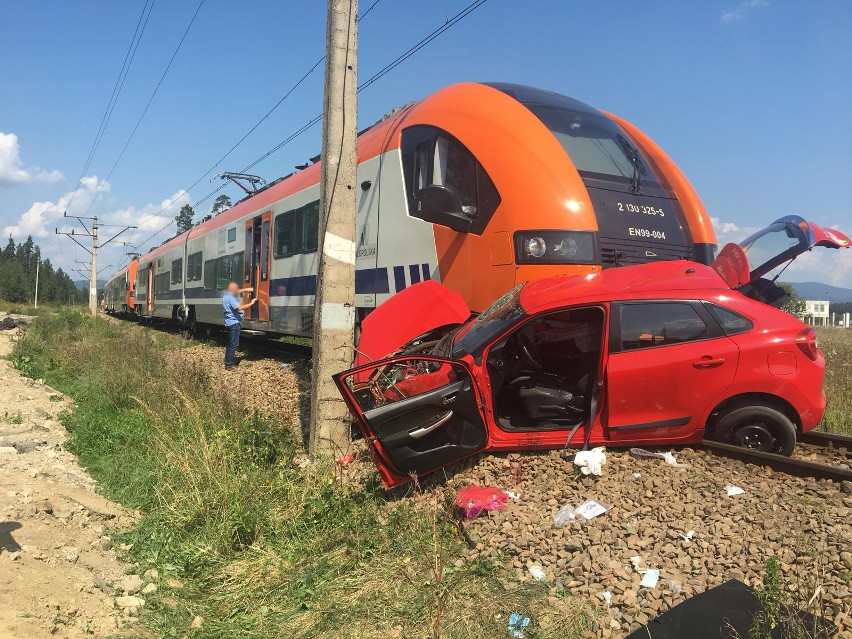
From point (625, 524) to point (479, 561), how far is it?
3.10 feet

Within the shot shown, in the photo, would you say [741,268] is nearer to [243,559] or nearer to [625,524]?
[625,524]

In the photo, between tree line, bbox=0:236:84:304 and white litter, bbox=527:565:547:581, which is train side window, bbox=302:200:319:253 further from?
tree line, bbox=0:236:84:304

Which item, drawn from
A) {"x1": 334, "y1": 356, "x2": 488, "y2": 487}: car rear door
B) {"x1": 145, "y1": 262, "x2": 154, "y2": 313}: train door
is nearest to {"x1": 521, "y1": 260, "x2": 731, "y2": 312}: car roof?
{"x1": 334, "y1": 356, "x2": 488, "y2": 487}: car rear door

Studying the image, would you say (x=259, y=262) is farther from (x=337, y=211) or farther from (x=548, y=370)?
(x=548, y=370)

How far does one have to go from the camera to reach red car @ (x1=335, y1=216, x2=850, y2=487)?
178 inches

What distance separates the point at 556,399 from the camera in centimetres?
516

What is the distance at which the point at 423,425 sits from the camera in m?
4.49

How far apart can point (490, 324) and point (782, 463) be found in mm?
2358

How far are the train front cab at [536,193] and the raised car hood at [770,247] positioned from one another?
55cm

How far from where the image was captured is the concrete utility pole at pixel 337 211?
19.6 feet

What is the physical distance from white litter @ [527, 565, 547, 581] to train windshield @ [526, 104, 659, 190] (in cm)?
394

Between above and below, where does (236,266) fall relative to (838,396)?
above

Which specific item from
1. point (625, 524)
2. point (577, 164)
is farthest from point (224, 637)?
point (577, 164)

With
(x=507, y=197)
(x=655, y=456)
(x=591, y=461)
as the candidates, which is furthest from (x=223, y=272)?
(x=655, y=456)
